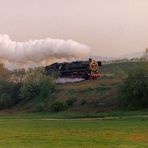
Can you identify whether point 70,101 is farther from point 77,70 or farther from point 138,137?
point 138,137

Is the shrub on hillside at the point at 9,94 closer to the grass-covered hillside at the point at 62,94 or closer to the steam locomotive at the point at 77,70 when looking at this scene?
the grass-covered hillside at the point at 62,94

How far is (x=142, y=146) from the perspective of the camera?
28.3m

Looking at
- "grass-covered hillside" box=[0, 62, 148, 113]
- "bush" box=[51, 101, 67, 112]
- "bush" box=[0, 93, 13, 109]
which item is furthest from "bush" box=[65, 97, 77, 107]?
"bush" box=[0, 93, 13, 109]

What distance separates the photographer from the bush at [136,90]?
6594cm

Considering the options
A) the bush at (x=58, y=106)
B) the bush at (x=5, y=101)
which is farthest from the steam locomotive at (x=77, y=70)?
the bush at (x=58, y=106)

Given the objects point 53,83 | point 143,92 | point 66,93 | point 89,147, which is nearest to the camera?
point 89,147

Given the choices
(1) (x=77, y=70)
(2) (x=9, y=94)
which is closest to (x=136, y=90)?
(1) (x=77, y=70)

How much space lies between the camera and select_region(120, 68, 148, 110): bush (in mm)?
65938

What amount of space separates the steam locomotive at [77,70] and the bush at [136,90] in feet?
92.8

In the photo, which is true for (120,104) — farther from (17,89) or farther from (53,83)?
(17,89)

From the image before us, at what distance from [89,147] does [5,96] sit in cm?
6564

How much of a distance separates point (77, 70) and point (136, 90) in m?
32.9

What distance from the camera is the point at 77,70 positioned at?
97.5 m

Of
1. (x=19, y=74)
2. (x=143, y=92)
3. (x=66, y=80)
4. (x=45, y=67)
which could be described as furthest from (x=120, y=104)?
(x=19, y=74)
